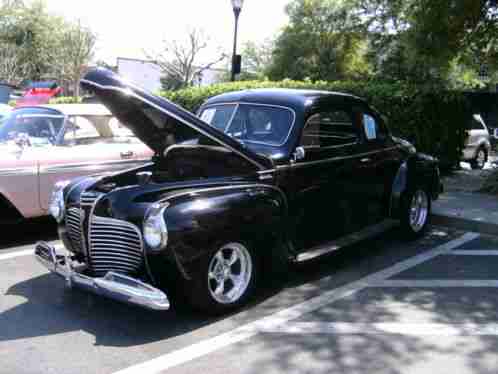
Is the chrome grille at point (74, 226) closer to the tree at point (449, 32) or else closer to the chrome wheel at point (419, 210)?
the chrome wheel at point (419, 210)

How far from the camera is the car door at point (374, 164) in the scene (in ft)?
19.8

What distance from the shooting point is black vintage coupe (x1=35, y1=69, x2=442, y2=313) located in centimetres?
407

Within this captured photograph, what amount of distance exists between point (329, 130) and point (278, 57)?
3653cm

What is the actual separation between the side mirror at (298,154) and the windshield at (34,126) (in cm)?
360

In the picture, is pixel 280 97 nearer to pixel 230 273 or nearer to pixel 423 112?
pixel 230 273

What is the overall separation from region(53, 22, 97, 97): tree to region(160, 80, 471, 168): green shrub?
1042 inches

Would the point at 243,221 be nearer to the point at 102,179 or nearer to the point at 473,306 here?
the point at 102,179

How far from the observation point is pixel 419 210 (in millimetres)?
7031

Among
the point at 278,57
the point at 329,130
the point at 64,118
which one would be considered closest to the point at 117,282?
the point at 329,130

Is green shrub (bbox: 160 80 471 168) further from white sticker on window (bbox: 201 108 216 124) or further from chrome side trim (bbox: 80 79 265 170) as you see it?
chrome side trim (bbox: 80 79 265 170)

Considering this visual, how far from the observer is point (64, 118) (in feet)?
24.0

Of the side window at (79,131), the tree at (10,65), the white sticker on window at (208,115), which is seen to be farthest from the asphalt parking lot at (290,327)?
the tree at (10,65)

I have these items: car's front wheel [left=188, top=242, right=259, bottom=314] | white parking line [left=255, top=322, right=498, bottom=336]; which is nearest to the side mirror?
car's front wheel [left=188, top=242, right=259, bottom=314]

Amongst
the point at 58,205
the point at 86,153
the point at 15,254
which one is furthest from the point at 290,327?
the point at 86,153
